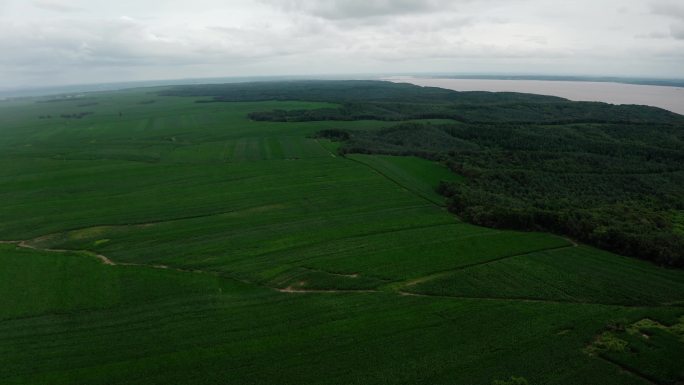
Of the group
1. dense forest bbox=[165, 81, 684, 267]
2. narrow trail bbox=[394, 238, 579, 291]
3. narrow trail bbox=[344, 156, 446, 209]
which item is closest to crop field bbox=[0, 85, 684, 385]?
narrow trail bbox=[394, 238, 579, 291]

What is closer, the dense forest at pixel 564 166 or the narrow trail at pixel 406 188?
the dense forest at pixel 564 166

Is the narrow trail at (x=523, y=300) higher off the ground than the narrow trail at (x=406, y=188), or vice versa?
the narrow trail at (x=406, y=188)

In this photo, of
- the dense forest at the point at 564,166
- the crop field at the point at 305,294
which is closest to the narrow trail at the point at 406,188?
the crop field at the point at 305,294

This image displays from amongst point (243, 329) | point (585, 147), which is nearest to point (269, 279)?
point (243, 329)

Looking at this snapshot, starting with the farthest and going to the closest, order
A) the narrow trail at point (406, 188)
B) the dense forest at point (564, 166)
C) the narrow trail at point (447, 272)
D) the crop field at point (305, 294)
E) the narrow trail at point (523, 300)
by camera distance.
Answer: the narrow trail at point (406, 188) < the dense forest at point (564, 166) < the narrow trail at point (447, 272) < the narrow trail at point (523, 300) < the crop field at point (305, 294)

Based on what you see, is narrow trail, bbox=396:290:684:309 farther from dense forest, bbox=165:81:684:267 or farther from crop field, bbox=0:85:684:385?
dense forest, bbox=165:81:684:267

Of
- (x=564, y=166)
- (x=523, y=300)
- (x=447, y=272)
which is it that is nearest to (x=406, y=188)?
(x=447, y=272)

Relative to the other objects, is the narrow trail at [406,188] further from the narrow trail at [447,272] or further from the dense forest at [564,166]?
the narrow trail at [447,272]
